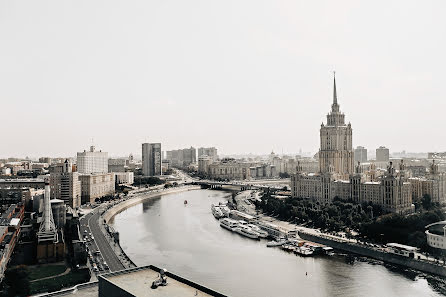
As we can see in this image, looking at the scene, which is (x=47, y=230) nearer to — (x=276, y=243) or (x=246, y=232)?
(x=246, y=232)

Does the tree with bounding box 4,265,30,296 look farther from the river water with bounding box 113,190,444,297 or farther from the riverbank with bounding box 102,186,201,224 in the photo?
the riverbank with bounding box 102,186,201,224

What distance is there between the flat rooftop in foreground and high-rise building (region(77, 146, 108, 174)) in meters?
38.9

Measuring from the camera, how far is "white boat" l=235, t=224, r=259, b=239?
2088 cm

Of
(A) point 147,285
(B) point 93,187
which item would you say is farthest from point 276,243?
(B) point 93,187

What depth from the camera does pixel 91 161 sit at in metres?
48.1

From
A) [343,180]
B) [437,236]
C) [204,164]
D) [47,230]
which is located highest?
[204,164]

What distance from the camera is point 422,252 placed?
16.4 meters

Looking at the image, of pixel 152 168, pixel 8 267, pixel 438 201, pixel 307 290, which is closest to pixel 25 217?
pixel 8 267

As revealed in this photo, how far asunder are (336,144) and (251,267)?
705 inches

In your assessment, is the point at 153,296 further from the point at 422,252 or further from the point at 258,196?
the point at 258,196

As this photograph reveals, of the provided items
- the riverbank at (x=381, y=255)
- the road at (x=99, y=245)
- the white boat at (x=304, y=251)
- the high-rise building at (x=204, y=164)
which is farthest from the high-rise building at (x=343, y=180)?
the high-rise building at (x=204, y=164)

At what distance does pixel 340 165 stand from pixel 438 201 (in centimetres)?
748

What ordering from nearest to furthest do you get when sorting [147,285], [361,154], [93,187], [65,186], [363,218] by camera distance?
[147,285] → [363,218] → [65,186] → [93,187] → [361,154]

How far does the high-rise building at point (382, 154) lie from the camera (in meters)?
52.1
